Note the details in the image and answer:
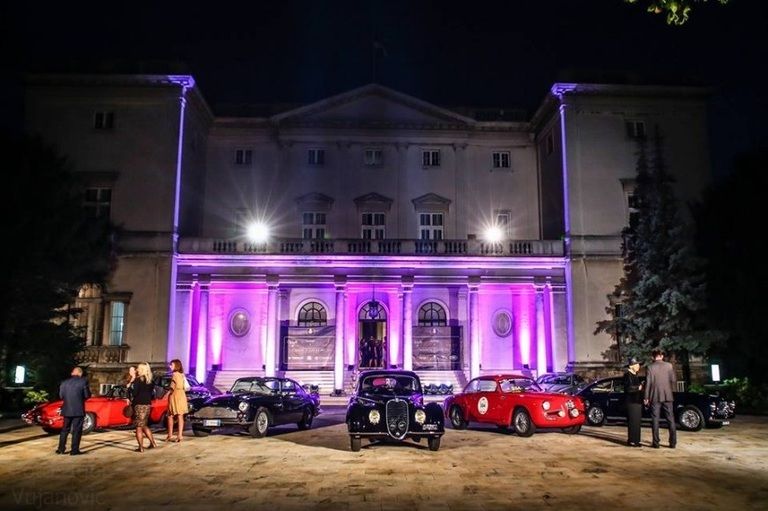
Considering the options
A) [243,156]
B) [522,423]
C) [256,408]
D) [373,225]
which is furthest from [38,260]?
[522,423]

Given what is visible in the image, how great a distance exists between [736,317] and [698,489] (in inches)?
723

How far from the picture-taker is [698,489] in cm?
923

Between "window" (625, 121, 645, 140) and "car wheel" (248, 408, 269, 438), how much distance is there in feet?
79.5

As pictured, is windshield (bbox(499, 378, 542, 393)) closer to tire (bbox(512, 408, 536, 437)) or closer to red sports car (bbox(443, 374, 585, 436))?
red sports car (bbox(443, 374, 585, 436))

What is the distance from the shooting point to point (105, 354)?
2747cm

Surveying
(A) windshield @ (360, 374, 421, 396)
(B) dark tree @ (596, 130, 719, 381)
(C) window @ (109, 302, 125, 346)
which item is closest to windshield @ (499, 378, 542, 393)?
(A) windshield @ (360, 374, 421, 396)

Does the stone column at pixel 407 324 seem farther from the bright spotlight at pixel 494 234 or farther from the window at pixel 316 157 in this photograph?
the window at pixel 316 157

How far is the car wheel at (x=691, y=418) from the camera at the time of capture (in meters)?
16.3

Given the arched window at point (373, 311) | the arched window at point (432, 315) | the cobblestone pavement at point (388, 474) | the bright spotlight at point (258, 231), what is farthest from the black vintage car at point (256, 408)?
the bright spotlight at point (258, 231)

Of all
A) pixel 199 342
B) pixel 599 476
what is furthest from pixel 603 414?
pixel 199 342

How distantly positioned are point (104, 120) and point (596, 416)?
85.2 feet

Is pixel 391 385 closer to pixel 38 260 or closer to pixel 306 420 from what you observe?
pixel 306 420

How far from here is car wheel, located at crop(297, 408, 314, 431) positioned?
16952mm

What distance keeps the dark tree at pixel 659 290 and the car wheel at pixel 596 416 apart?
9.09m
